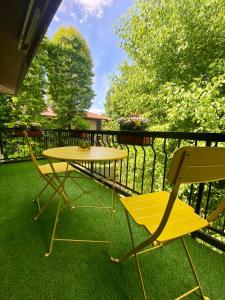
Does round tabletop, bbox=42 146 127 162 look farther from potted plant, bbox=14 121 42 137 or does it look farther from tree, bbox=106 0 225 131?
tree, bbox=106 0 225 131

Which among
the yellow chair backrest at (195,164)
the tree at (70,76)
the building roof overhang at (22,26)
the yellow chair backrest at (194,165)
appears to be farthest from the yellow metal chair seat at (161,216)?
the tree at (70,76)

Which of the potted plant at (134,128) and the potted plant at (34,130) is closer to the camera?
the potted plant at (134,128)

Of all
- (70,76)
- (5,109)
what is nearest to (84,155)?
(5,109)

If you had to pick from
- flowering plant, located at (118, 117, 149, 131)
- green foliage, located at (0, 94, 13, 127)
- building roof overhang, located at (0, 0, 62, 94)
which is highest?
building roof overhang, located at (0, 0, 62, 94)

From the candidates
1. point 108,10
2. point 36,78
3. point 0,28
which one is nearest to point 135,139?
point 0,28

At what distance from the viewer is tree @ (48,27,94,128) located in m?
11.1

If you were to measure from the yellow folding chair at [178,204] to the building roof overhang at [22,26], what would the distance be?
1.77 metres

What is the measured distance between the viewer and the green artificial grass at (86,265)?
111 cm

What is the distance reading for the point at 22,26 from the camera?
196 centimetres

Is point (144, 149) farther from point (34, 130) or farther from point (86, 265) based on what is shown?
point (34, 130)

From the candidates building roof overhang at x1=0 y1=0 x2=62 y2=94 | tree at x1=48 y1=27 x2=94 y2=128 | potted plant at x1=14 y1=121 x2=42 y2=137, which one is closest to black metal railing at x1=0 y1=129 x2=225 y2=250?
potted plant at x1=14 y1=121 x2=42 y2=137

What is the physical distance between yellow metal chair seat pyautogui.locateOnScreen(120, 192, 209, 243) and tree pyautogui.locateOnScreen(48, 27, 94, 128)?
11135mm

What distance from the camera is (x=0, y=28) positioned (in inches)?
79.3

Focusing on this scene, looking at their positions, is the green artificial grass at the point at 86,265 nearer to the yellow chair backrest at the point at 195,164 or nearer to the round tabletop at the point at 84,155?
the round tabletop at the point at 84,155
